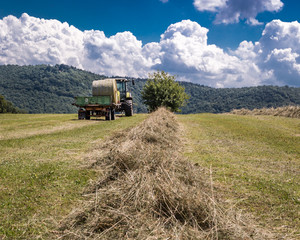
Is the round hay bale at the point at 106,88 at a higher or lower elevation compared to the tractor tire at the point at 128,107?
higher

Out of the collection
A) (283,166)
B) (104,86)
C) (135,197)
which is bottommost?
(283,166)

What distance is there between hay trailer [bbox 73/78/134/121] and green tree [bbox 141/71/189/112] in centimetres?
1708

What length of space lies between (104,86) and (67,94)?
148 metres

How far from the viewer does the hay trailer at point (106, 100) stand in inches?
798

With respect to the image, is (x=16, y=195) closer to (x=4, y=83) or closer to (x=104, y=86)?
(x=104, y=86)

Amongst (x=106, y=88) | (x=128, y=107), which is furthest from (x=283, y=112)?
(x=106, y=88)

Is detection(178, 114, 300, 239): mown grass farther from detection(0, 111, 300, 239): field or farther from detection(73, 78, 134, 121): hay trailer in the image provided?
detection(73, 78, 134, 121): hay trailer

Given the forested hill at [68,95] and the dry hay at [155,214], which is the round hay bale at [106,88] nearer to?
the dry hay at [155,214]

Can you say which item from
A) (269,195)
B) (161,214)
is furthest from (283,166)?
(161,214)

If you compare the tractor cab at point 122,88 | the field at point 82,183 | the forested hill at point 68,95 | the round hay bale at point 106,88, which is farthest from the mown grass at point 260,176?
the forested hill at point 68,95

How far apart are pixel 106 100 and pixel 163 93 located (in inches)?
979

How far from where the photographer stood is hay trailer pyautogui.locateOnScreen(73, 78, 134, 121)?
66.5 ft

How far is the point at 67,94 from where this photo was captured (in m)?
160

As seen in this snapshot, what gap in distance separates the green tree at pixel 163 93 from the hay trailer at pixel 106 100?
17083 millimetres
